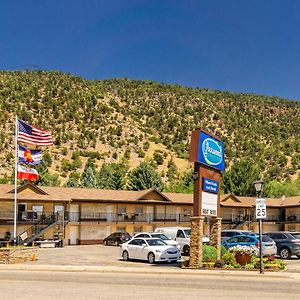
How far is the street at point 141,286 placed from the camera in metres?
17.4

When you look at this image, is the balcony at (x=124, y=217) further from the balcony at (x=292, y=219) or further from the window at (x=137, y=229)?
the balcony at (x=292, y=219)

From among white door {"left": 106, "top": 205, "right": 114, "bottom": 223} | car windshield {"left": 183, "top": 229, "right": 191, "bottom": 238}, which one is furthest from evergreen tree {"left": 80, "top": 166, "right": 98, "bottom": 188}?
car windshield {"left": 183, "top": 229, "right": 191, "bottom": 238}

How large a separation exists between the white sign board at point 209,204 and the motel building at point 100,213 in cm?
2427

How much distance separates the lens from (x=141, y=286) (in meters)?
20.2

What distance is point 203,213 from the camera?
1091 inches

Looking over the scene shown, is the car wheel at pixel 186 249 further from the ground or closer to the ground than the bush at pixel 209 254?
closer to the ground

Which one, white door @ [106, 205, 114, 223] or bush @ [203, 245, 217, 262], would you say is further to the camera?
white door @ [106, 205, 114, 223]

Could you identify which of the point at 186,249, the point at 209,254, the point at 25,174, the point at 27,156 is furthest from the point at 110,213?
the point at 209,254

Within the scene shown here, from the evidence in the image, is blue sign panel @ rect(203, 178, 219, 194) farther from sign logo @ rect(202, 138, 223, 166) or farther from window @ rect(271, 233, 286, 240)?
window @ rect(271, 233, 286, 240)

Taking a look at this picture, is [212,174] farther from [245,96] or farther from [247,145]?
[245,96]

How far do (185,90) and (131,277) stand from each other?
12600 centimetres

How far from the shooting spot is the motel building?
52.0m

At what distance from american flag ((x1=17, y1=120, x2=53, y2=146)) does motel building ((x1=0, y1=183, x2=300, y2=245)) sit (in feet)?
44.3

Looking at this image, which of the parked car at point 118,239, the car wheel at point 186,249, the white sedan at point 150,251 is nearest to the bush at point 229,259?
the white sedan at point 150,251
